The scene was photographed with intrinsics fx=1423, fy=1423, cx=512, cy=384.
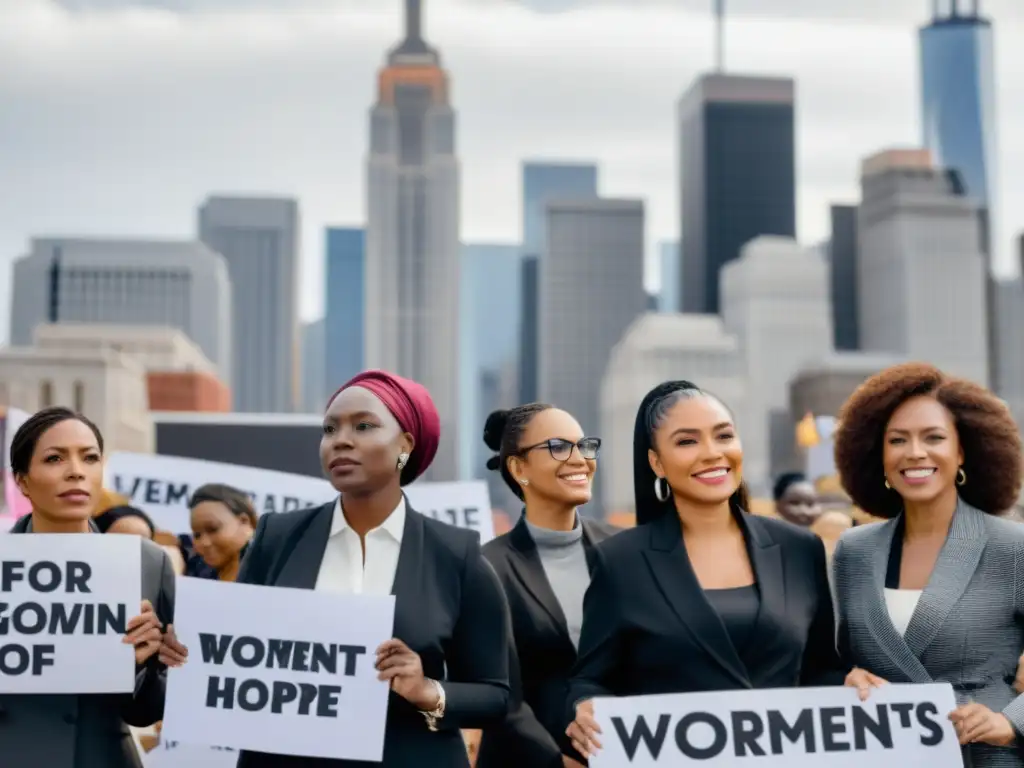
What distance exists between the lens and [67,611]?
16.2 ft

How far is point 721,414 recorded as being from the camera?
4621 millimetres

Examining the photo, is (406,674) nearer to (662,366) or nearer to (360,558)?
(360,558)

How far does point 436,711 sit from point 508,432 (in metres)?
2.01

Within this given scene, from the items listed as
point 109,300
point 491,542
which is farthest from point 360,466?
point 109,300

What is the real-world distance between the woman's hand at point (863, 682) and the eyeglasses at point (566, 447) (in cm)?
177

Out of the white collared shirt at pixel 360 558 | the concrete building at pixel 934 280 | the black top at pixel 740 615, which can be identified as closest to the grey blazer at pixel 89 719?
the white collared shirt at pixel 360 558

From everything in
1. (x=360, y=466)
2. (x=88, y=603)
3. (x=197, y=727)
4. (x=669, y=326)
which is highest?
(x=669, y=326)

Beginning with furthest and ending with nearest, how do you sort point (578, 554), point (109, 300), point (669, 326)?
point (109, 300) → point (669, 326) → point (578, 554)

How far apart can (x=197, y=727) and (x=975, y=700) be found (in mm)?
2518

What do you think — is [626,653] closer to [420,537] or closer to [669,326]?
[420,537]

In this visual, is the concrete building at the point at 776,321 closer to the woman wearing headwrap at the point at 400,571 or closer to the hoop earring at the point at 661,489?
the hoop earring at the point at 661,489

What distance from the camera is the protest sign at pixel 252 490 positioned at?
908 cm

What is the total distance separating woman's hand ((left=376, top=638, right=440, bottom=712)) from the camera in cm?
435

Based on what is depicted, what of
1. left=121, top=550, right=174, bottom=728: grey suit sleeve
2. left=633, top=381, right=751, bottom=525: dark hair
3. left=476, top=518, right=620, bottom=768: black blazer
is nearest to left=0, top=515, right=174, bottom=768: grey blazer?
left=121, top=550, right=174, bottom=728: grey suit sleeve
